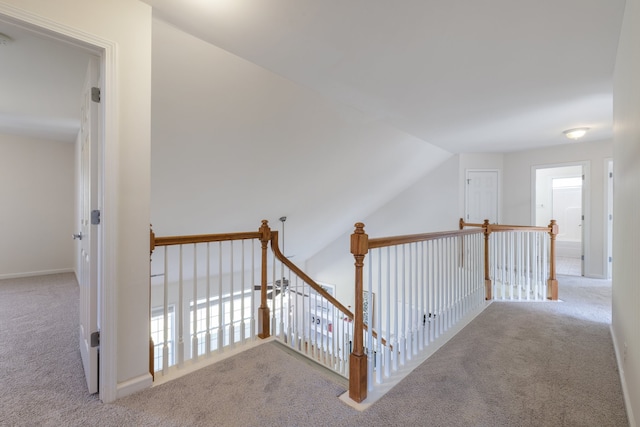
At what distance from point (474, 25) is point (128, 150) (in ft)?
7.30

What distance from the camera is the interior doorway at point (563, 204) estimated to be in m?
6.99

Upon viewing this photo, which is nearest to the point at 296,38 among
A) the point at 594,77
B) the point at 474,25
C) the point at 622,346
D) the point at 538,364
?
the point at 474,25

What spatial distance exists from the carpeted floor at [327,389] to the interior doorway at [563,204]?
5.63m

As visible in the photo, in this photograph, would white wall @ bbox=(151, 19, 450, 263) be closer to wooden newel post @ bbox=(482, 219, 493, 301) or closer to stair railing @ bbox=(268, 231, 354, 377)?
stair railing @ bbox=(268, 231, 354, 377)

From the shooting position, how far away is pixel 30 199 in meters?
4.30

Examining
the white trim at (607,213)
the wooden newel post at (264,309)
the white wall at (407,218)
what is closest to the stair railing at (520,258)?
the white trim at (607,213)

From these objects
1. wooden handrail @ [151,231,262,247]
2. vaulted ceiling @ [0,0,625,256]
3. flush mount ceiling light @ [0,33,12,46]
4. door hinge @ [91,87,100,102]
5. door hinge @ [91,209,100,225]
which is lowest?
wooden handrail @ [151,231,262,247]

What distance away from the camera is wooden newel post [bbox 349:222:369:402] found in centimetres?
168

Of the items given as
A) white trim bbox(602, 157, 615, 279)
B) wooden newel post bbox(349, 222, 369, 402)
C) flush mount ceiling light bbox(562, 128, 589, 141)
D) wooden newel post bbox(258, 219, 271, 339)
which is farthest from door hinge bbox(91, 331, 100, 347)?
white trim bbox(602, 157, 615, 279)

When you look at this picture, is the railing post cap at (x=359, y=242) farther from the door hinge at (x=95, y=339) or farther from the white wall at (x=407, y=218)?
the white wall at (x=407, y=218)

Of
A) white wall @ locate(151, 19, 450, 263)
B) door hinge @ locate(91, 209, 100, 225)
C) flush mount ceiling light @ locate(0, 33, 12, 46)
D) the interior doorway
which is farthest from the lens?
the interior doorway

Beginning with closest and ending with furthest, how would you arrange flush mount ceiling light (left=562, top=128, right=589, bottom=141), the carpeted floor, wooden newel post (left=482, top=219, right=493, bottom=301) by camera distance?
the carpeted floor → wooden newel post (left=482, top=219, right=493, bottom=301) → flush mount ceiling light (left=562, top=128, right=589, bottom=141)

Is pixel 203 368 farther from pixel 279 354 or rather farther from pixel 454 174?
pixel 454 174

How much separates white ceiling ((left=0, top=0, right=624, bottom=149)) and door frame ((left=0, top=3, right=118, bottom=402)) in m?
0.19
